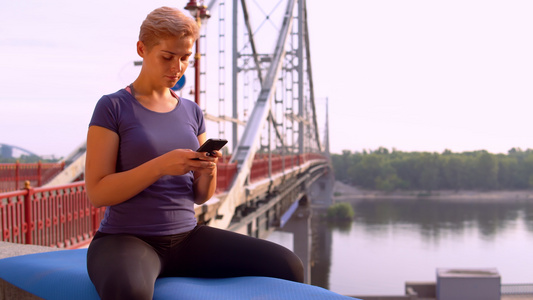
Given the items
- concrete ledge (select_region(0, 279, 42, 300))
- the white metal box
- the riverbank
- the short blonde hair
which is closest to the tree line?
the riverbank

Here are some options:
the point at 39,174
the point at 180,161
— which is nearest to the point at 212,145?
the point at 180,161

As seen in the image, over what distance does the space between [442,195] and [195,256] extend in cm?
7646

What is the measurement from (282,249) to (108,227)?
501 millimetres

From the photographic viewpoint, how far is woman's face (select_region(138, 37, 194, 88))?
140 centimetres

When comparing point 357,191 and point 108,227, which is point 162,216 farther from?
point 357,191

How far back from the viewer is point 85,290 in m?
1.39

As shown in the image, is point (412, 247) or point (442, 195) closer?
point (412, 247)

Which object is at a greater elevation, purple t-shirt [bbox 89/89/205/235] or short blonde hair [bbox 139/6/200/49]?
short blonde hair [bbox 139/6/200/49]

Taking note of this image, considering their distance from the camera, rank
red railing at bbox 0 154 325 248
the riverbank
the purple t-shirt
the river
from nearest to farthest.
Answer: the purple t-shirt
red railing at bbox 0 154 325 248
the river
the riverbank

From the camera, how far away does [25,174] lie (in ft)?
31.8

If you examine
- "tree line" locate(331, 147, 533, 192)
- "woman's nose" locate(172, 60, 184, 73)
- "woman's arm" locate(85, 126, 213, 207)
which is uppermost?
"woman's nose" locate(172, 60, 184, 73)

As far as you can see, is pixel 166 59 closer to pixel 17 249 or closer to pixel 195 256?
pixel 195 256

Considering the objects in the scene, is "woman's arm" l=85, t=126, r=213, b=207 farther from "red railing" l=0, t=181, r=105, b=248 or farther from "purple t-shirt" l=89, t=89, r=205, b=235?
"red railing" l=0, t=181, r=105, b=248

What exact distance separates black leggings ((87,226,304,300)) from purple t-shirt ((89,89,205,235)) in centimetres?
4
